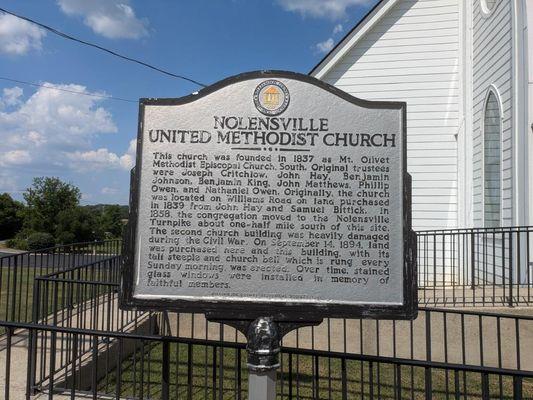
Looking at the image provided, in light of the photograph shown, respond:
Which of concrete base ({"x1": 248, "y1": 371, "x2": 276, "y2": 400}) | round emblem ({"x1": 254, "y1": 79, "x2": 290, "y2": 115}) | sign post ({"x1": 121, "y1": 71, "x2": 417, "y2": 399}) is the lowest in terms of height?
concrete base ({"x1": 248, "y1": 371, "x2": 276, "y2": 400})

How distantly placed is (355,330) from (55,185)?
30644mm

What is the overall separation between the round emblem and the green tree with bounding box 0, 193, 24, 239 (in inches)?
1704

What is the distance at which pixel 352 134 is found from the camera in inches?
110

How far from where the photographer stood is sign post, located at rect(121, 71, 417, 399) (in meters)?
2.72

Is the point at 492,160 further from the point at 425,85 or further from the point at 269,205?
the point at 269,205

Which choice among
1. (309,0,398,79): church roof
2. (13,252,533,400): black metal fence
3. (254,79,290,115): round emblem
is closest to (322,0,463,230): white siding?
(309,0,398,79): church roof

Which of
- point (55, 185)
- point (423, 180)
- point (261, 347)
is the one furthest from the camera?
point (55, 185)

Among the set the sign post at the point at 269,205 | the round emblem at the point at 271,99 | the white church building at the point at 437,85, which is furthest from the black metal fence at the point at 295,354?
the white church building at the point at 437,85

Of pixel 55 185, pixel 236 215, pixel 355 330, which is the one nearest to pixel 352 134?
pixel 236 215

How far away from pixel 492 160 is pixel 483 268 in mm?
2708

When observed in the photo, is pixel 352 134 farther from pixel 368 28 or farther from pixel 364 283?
pixel 368 28

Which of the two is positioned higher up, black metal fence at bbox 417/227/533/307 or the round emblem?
the round emblem

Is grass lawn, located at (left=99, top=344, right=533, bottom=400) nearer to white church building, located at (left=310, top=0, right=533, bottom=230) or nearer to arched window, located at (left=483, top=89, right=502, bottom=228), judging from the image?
arched window, located at (left=483, top=89, right=502, bottom=228)

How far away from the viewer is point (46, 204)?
106ft
